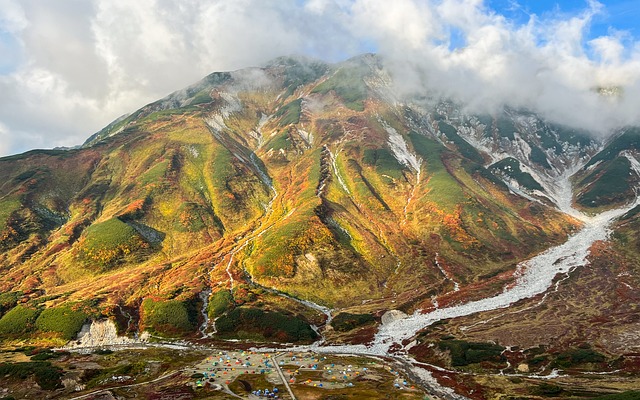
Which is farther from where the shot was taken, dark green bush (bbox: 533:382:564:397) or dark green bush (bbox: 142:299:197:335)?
dark green bush (bbox: 142:299:197:335)

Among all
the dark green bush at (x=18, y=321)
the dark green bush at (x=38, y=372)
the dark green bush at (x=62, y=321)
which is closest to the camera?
the dark green bush at (x=38, y=372)

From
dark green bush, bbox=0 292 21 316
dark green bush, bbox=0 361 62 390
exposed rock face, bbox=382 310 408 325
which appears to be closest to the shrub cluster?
exposed rock face, bbox=382 310 408 325

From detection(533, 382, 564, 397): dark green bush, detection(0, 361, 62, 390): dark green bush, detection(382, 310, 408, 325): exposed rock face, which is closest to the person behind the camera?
detection(533, 382, 564, 397): dark green bush

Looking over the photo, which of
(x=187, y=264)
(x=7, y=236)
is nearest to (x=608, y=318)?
(x=187, y=264)

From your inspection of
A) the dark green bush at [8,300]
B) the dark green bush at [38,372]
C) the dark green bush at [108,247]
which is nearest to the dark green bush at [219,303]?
the dark green bush at [108,247]

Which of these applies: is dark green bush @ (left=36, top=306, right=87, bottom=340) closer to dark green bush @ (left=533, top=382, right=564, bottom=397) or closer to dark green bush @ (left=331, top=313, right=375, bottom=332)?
dark green bush @ (left=331, top=313, right=375, bottom=332)

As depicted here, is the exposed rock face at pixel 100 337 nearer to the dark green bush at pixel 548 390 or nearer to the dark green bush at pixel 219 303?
the dark green bush at pixel 219 303

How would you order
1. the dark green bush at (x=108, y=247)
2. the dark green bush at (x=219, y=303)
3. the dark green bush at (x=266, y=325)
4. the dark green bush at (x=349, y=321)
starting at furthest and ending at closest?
the dark green bush at (x=108, y=247) → the dark green bush at (x=219, y=303) → the dark green bush at (x=349, y=321) → the dark green bush at (x=266, y=325)
